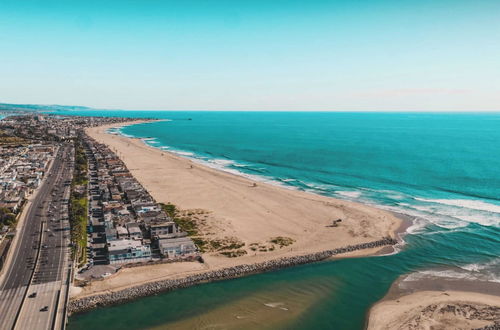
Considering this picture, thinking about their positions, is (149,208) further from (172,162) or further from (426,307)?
(172,162)

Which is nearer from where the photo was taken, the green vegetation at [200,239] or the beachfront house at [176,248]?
the beachfront house at [176,248]

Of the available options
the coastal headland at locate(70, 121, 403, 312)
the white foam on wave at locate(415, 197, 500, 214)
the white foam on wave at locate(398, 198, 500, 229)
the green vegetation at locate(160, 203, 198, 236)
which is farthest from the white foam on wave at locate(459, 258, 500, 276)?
the green vegetation at locate(160, 203, 198, 236)

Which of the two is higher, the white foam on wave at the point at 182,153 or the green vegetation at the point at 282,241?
the white foam on wave at the point at 182,153

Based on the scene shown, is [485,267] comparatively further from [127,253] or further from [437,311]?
[127,253]

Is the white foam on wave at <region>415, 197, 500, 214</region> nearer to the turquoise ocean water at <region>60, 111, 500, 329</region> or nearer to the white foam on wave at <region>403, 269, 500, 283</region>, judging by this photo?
the turquoise ocean water at <region>60, 111, 500, 329</region>

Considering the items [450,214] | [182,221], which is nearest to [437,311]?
[450,214]

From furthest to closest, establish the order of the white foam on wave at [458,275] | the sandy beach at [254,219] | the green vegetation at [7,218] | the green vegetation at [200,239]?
the green vegetation at [7,218]
the green vegetation at [200,239]
the sandy beach at [254,219]
the white foam on wave at [458,275]

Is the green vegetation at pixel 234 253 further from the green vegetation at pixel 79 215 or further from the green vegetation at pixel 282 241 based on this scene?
the green vegetation at pixel 79 215

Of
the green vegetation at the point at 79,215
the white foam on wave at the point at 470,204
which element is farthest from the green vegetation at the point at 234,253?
the white foam on wave at the point at 470,204
